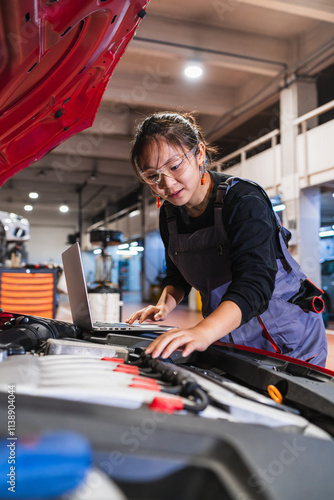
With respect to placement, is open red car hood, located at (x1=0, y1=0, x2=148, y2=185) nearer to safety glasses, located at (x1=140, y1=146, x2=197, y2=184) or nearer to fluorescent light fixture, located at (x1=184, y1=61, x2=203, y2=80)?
safety glasses, located at (x1=140, y1=146, x2=197, y2=184)

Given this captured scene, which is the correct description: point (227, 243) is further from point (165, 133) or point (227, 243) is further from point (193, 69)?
point (193, 69)

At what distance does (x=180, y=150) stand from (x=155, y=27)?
513 cm

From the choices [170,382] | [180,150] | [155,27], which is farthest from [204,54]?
[170,382]

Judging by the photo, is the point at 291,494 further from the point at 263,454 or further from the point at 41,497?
the point at 41,497

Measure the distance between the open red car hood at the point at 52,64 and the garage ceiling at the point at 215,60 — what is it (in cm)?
419

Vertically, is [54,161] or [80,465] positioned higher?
[54,161]

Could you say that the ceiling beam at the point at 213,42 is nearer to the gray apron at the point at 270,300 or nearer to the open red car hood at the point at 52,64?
the open red car hood at the point at 52,64

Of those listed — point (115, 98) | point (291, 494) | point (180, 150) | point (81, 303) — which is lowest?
point (291, 494)

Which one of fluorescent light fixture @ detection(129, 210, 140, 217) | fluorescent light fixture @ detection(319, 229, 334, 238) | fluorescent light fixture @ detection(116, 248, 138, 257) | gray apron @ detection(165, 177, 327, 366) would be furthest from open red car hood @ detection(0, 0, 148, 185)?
fluorescent light fixture @ detection(116, 248, 138, 257)

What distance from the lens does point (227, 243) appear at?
1162mm

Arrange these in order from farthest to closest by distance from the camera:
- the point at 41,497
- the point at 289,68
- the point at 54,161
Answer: the point at 54,161 → the point at 289,68 → the point at 41,497

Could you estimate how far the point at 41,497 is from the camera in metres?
0.40

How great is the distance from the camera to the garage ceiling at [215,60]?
211 inches

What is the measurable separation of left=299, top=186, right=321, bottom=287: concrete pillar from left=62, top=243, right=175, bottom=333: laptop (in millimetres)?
5130
